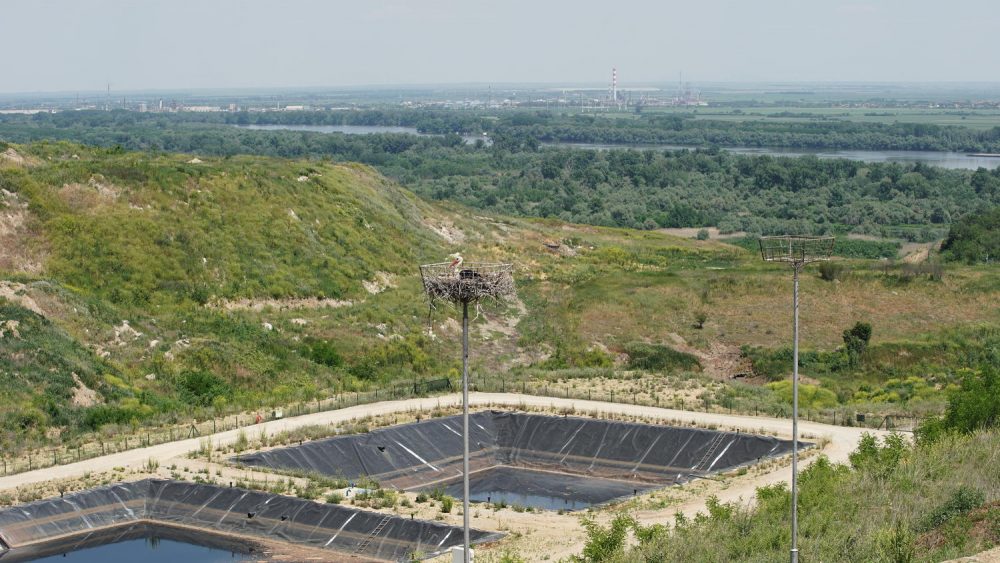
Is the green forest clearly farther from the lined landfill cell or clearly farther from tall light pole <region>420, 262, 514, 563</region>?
tall light pole <region>420, 262, 514, 563</region>

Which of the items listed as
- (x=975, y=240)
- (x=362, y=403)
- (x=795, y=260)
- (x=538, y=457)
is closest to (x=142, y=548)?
(x=538, y=457)

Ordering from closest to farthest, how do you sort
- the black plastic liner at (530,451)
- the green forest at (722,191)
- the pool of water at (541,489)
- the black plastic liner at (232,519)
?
the black plastic liner at (232,519), the pool of water at (541,489), the black plastic liner at (530,451), the green forest at (722,191)

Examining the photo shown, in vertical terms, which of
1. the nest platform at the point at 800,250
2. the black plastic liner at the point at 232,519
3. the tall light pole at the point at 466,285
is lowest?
the black plastic liner at the point at 232,519

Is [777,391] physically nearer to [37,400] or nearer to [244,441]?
A: [244,441]

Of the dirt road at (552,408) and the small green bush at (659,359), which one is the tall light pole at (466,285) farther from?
the small green bush at (659,359)

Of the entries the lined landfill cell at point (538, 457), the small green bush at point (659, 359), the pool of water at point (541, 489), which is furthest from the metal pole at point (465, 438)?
the small green bush at point (659, 359)

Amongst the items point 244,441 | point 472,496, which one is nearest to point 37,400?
point 244,441
